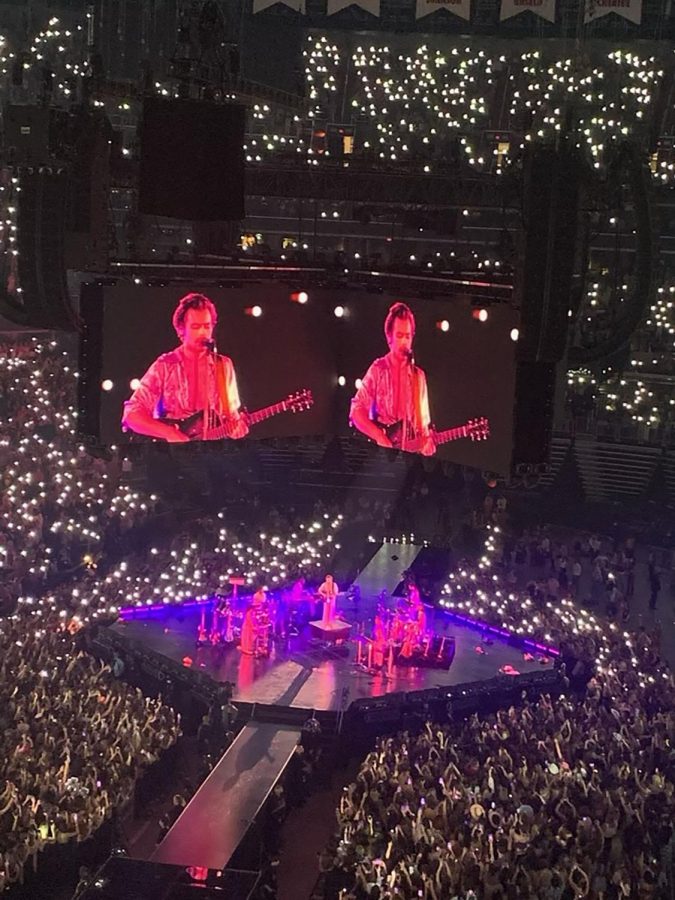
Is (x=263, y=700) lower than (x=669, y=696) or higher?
lower

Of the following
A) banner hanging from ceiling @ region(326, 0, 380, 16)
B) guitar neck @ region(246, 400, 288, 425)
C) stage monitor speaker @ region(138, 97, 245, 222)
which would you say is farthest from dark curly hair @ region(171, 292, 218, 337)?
banner hanging from ceiling @ region(326, 0, 380, 16)

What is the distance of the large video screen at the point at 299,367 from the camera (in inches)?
667

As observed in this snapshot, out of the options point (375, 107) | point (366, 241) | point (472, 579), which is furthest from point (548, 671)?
point (375, 107)

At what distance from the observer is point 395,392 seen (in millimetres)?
19000

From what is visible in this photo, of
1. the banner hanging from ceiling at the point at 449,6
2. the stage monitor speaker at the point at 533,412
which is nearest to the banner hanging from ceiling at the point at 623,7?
the banner hanging from ceiling at the point at 449,6

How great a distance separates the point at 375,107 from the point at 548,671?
21182 millimetres

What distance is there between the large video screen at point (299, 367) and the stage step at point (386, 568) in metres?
5.19

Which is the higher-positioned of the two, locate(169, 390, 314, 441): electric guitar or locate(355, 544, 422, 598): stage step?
locate(169, 390, 314, 441): electric guitar

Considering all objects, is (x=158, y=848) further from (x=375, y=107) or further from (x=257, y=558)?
(x=375, y=107)

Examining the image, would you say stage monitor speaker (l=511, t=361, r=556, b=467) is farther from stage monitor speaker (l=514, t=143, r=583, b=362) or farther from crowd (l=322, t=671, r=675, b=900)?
crowd (l=322, t=671, r=675, b=900)

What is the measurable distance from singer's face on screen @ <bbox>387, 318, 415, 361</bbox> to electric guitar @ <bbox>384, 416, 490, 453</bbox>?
1.16 m

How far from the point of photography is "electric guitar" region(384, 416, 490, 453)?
17.5m

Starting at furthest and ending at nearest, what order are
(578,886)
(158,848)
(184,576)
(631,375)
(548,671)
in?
(631,375), (184,576), (548,671), (158,848), (578,886)

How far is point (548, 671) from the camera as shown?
760 inches
